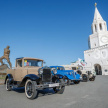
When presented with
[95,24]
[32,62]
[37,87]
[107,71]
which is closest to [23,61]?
[32,62]

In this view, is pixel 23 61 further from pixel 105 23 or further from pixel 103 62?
pixel 105 23

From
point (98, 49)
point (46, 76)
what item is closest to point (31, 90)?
point (46, 76)

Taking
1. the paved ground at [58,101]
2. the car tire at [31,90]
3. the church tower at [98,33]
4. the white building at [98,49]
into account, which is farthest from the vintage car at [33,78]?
the church tower at [98,33]

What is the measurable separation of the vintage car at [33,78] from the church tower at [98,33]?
3297 centimetres

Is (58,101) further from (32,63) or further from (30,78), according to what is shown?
(32,63)

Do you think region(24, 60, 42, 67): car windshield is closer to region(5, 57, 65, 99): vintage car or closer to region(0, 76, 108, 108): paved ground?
region(5, 57, 65, 99): vintage car

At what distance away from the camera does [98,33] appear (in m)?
35.6

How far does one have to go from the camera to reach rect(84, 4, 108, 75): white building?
31.5 metres

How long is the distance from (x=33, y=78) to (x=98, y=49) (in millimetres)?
32376

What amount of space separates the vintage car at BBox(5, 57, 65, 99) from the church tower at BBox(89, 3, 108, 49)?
33.0 meters

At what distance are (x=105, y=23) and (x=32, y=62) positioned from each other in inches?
1533

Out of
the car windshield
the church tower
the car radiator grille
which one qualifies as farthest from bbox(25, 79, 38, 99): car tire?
the church tower

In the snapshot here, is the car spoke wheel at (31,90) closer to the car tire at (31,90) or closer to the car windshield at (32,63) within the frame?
the car tire at (31,90)

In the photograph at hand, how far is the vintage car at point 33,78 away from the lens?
4.82 m
